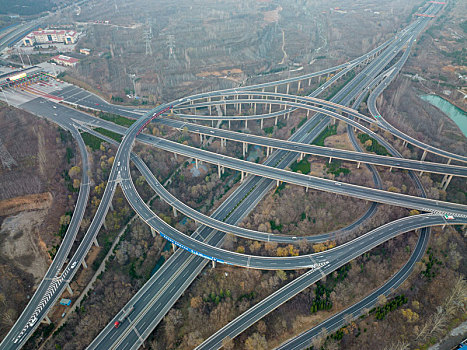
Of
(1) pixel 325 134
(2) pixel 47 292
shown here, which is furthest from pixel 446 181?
(2) pixel 47 292

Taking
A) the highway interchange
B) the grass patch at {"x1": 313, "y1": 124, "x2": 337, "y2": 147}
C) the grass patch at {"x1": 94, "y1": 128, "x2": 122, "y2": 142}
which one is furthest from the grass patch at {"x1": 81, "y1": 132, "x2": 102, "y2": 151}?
the grass patch at {"x1": 313, "y1": 124, "x2": 337, "y2": 147}

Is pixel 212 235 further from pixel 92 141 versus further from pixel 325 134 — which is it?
pixel 325 134

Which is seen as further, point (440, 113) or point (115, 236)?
point (440, 113)

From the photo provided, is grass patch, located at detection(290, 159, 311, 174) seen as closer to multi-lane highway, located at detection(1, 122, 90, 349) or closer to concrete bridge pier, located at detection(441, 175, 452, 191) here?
concrete bridge pier, located at detection(441, 175, 452, 191)

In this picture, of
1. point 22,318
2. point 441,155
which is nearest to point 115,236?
point 22,318

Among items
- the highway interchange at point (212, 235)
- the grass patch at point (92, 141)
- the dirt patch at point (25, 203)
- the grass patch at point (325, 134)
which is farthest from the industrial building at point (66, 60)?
the grass patch at point (325, 134)

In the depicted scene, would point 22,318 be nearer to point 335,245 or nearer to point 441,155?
point 335,245
